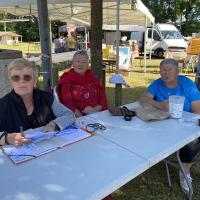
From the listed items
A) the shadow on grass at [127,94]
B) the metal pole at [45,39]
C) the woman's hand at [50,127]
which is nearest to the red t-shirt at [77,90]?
the metal pole at [45,39]

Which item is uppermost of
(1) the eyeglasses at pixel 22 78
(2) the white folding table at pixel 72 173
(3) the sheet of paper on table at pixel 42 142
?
(1) the eyeglasses at pixel 22 78

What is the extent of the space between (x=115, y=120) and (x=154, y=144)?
0.61 meters

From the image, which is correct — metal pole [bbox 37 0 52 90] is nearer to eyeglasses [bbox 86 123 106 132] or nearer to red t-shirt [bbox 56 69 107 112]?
red t-shirt [bbox 56 69 107 112]

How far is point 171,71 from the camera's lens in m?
3.20

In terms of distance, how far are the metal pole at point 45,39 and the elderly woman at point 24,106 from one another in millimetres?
2278

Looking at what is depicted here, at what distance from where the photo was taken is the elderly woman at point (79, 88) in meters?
3.75

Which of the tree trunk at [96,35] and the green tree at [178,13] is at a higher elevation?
the green tree at [178,13]

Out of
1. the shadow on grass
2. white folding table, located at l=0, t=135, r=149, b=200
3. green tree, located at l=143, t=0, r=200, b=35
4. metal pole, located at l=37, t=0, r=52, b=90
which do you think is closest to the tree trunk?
metal pole, located at l=37, t=0, r=52, b=90

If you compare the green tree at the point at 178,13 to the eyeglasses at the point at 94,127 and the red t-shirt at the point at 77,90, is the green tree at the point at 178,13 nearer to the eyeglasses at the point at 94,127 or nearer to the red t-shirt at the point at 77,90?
the red t-shirt at the point at 77,90

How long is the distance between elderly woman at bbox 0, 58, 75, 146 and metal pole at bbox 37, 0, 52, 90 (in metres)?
2.28

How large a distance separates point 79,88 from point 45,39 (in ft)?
4.34

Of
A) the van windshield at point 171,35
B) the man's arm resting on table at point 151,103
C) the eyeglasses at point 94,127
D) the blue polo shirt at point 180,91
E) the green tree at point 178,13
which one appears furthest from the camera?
the green tree at point 178,13

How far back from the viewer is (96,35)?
16.7 ft

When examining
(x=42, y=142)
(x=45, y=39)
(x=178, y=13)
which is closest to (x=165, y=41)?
(x=178, y=13)
